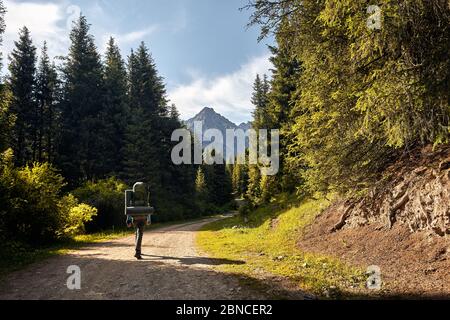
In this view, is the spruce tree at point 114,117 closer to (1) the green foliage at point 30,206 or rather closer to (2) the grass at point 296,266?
(1) the green foliage at point 30,206

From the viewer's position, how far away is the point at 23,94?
36.5 meters

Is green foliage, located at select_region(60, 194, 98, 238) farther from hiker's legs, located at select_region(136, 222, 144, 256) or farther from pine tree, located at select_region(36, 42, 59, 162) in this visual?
pine tree, located at select_region(36, 42, 59, 162)

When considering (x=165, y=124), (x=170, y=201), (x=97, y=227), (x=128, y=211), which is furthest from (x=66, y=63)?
(x=128, y=211)

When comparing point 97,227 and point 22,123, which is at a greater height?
point 22,123

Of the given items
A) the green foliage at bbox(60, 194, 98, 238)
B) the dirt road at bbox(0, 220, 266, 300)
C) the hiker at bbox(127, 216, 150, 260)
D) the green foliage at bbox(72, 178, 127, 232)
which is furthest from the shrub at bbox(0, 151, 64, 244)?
the green foliage at bbox(72, 178, 127, 232)

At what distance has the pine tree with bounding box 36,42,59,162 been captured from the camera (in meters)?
38.5

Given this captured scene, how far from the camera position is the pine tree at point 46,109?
38500 mm

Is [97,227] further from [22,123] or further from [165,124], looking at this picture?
[165,124]

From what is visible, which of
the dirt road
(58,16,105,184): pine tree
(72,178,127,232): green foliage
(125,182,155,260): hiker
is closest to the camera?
the dirt road

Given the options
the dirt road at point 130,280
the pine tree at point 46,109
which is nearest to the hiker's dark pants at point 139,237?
the dirt road at point 130,280

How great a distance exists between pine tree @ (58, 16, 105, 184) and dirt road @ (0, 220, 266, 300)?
2953cm

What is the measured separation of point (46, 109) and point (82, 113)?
13.7 feet

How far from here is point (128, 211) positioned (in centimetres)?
1095
